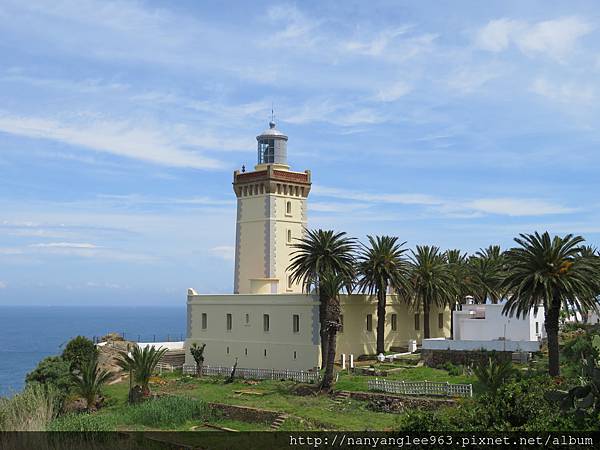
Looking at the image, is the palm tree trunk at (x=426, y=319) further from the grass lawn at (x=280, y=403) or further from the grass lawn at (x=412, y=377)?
the grass lawn at (x=280, y=403)

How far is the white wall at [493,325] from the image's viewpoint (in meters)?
42.3

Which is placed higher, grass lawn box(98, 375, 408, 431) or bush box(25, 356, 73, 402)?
bush box(25, 356, 73, 402)

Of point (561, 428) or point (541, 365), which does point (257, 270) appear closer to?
point (541, 365)

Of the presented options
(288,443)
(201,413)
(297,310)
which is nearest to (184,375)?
(297,310)

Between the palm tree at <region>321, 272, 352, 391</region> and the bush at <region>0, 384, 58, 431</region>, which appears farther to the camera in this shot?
the palm tree at <region>321, 272, 352, 391</region>

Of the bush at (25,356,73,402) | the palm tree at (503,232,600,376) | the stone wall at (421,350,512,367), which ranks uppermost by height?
the palm tree at (503,232,600,376)

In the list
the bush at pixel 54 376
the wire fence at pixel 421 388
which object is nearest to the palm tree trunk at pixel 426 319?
the wire fence at pixel 421 388

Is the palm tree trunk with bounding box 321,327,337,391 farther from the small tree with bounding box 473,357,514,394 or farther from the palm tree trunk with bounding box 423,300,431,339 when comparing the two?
the palm tree trunk with bounding box 423,300,431,339

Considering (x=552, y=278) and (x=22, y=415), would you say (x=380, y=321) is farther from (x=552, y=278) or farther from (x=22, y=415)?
(x=22, y=415)

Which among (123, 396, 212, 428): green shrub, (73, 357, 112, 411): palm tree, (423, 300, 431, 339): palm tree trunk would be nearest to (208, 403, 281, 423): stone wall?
(123, 396, 212, 428): green shrub

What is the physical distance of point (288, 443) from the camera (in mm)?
27203

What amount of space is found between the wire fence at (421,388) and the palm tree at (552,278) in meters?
4.55

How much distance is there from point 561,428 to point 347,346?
31.1 metres

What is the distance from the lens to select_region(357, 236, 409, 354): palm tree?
45219 millimetres
